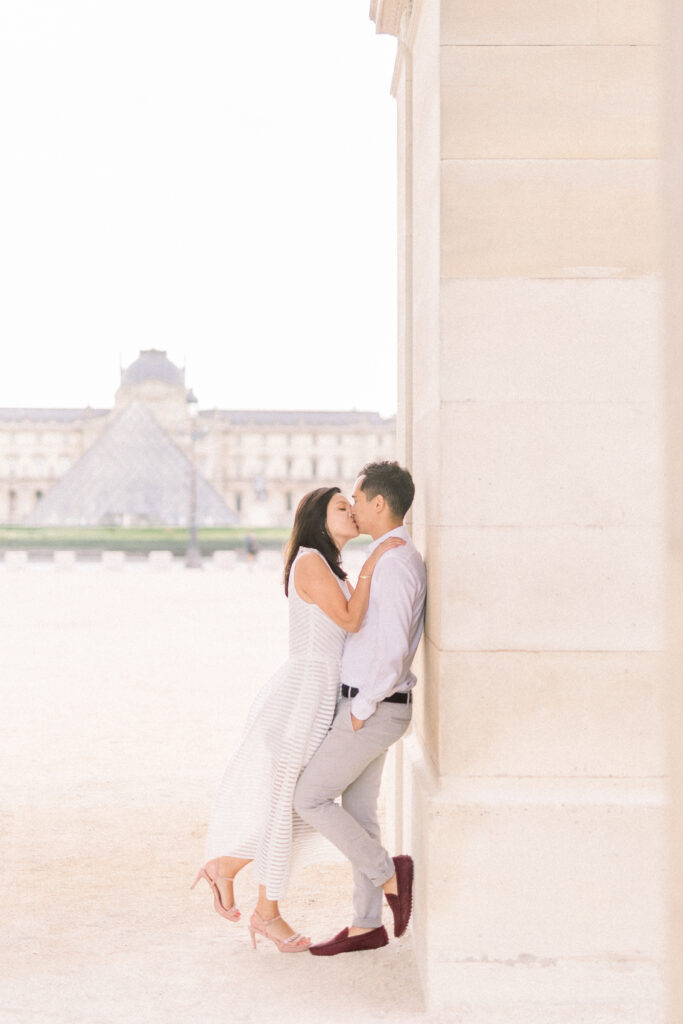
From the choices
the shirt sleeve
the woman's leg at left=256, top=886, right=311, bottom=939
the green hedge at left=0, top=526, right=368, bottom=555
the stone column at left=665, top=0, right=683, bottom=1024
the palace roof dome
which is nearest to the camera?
the stone column at left=665, top=0, right=683, bottom=1024

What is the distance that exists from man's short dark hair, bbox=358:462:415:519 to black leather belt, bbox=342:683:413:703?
2.07 feet

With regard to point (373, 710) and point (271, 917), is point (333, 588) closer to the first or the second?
point (373, 710)

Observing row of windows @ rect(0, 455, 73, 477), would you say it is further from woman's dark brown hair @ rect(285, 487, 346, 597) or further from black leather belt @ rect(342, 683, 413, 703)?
black leather belt @ rect(342, 683, 413, 703)

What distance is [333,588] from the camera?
3746 mm

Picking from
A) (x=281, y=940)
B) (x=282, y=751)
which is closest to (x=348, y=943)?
(x=281, y=940)

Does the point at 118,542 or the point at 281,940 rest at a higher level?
the point at 118,542

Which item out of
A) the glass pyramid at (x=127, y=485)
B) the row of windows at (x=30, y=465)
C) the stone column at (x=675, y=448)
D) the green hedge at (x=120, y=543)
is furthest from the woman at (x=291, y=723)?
the row of windows at (x=30, y=465)

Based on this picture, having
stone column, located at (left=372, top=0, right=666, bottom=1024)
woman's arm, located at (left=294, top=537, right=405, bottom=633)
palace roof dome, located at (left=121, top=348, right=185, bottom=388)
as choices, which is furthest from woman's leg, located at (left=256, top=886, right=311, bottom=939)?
palace roof dome, located at (left=121, top=348, right=185, bottom=388)

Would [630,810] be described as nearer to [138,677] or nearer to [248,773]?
[248,773]

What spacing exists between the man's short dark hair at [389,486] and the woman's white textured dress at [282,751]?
12.0 inches

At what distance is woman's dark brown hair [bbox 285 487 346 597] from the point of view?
3.90 meters

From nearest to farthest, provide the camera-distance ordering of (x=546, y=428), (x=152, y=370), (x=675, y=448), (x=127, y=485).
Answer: (x=675, y=448) → (x=546, y=428) → (x=127, y=485) → (x=152, y=370)

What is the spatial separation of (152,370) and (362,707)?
112220 mm

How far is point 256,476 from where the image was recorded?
10912 cm
